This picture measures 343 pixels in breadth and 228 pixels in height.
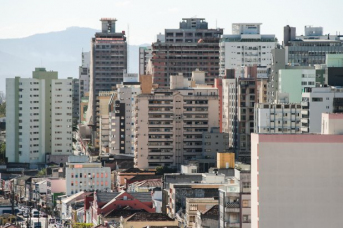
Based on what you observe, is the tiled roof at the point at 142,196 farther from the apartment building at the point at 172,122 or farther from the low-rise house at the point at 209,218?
the apartment building at the point at 172,122

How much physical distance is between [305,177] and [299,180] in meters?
0.34

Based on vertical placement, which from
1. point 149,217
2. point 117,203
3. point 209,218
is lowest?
point 149,217

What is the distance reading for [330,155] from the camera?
Answer: 240ft

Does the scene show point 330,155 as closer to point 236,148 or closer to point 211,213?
point 211,213

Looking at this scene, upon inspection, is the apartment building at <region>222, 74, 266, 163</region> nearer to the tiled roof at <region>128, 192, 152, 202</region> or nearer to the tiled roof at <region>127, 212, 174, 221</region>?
the tiled roof at <region>128, 192, 152, 202</region>

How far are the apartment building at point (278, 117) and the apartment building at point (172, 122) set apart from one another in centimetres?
3685

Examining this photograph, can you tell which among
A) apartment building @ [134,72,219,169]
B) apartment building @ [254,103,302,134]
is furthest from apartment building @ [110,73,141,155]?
apartment building @ [254,103,302,134]

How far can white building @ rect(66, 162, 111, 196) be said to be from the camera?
160 meters

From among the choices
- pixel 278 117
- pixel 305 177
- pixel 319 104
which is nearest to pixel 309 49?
pixel 278 117

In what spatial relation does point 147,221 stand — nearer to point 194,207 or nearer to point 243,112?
point 194,207

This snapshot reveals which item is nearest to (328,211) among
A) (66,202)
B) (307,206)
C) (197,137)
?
(307,206)

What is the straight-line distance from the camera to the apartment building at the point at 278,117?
13112 centimetres

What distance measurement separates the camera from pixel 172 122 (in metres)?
172

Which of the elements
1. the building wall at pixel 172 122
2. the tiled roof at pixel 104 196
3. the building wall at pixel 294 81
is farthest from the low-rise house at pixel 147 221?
the building wall at pixel 172 122
